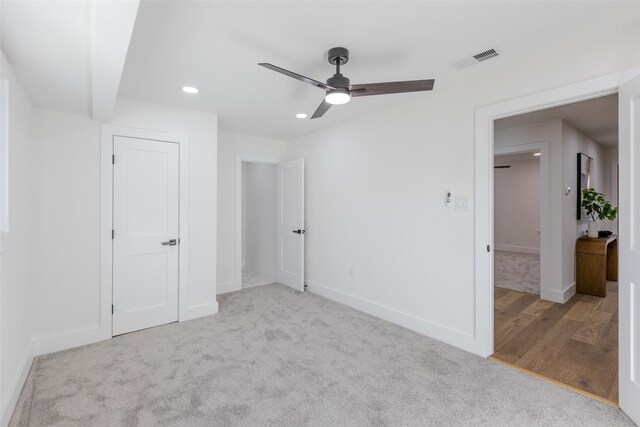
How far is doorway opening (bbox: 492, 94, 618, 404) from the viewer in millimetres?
2584

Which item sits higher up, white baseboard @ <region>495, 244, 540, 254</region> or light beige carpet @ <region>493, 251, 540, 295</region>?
white baseboard @ <region>495, 244, 540, 254</region>

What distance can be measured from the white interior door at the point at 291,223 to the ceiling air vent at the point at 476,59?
8.46 feet

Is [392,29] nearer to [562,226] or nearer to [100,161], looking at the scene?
[100,161]

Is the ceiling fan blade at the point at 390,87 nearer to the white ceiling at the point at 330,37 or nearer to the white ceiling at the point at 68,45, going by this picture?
the white ceiling at the point at 330,37

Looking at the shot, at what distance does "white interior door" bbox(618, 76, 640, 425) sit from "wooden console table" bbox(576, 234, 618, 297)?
306cm

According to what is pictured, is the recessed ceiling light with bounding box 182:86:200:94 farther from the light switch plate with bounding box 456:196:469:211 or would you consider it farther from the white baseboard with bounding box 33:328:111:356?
the light switch plate with bounding box 456:196:469:211

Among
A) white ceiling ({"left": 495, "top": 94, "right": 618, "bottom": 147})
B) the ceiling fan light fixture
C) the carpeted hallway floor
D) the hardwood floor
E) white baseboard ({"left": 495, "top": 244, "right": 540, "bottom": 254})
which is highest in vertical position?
white ceiling ({"left": 495, "top": 94, "right": 618, "bottom": 147})

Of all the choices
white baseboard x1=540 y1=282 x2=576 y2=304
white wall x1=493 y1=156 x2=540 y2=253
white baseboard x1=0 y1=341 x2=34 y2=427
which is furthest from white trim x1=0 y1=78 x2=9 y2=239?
white wall x1=493 y1=156 x2=540 y2=253

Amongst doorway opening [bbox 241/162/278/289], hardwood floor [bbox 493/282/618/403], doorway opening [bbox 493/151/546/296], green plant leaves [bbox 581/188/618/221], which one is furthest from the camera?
doorway opening [bbox 493/151/546/296]

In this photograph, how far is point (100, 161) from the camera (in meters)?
3.04

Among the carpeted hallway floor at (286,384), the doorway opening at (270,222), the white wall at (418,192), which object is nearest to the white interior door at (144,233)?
the carpeted hallway floor at (286,384)

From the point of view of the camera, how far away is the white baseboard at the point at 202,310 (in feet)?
11.7

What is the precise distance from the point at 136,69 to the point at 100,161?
3.59 feet

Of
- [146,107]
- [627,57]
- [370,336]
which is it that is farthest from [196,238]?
[627,57]
